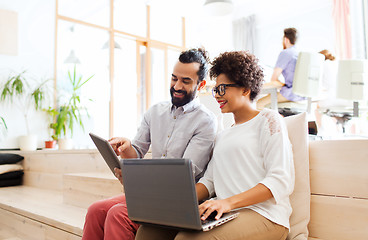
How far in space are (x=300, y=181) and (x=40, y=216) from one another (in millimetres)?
1620

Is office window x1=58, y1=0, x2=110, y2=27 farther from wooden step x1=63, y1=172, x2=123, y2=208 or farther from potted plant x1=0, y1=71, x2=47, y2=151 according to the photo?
wooden step x1=63, y1=172, x2=123, y2=208

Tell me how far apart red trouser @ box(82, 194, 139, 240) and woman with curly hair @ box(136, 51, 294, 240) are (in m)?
0.14

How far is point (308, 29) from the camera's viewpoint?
5492 mm

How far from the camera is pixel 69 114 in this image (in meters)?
4.58

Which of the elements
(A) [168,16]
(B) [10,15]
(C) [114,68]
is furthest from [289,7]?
(B) [10,15]

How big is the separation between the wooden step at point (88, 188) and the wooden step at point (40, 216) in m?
0.06

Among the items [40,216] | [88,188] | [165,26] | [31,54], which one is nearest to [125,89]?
[165,26]

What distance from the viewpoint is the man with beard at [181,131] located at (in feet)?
4.68

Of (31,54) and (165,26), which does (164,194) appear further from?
(165,26)

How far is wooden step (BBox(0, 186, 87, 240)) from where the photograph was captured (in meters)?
1.92

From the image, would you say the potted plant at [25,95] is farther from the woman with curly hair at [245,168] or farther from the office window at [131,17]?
the woman with curly hair at [245,168]

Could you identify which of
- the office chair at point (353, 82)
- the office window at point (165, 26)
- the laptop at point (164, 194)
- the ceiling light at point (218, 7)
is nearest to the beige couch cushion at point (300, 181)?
the laptop at point (164, 194)

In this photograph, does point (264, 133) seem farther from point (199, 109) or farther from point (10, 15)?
point (10, 15)

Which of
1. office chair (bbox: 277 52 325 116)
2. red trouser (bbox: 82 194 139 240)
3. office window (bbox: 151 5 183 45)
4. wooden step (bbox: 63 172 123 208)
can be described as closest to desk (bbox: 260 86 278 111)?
office chair (bbox: 277 52 325 116)
